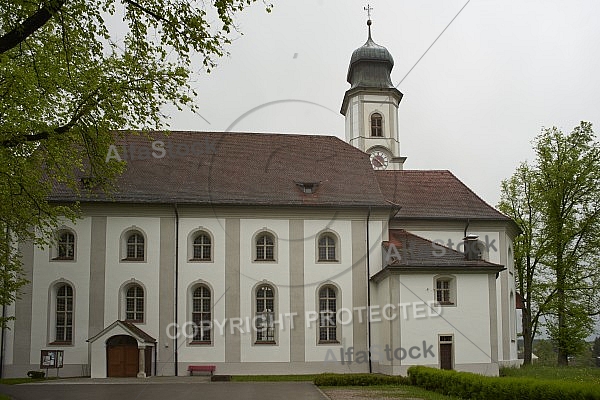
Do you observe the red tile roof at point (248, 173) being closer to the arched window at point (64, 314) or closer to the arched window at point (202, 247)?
the arched window at point (202, 247)

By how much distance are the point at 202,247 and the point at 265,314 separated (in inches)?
172

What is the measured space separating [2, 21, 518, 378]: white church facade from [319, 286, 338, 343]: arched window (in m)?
0.07

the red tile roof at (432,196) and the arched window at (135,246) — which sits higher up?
the red tile roof at (432,196)

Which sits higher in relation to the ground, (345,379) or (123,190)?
(123,190)

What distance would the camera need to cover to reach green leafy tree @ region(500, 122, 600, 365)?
39125mm

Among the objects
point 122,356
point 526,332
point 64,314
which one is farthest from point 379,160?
point 64,314

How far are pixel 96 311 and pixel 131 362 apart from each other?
2883 millimetres

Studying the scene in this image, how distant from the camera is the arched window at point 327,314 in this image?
32438 mm

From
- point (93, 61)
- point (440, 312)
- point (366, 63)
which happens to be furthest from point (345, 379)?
point (366, 63)

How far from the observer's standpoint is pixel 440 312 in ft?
98.7

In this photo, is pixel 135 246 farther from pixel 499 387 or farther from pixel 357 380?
pixel 499 387

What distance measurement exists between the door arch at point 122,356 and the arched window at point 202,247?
194 inches

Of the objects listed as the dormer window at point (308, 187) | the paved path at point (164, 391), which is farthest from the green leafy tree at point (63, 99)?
the dormer window at point (308, 187)

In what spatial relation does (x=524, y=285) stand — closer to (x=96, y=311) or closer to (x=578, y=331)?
(x=578, y=331)
